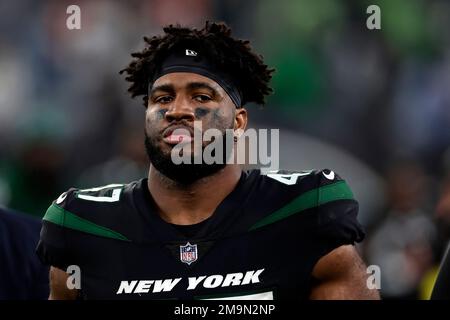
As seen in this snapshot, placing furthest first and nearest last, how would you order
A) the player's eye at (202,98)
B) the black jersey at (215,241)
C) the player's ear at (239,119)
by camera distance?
1. the player's ear at (239,119)
2. the player's eye at (202,98)
3. the black jersey at (215,241)

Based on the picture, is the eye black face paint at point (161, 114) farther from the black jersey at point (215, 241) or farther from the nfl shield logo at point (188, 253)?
the nfl shield logo at point (188, 253)

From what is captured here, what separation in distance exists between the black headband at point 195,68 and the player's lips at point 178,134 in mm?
219

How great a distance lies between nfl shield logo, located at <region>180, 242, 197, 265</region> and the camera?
10.2 ft

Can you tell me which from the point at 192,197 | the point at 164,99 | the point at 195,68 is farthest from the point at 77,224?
the point at 195,68

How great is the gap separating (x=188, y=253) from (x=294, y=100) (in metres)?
Result: 3.83

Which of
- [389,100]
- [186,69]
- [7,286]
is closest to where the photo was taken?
[186,69]

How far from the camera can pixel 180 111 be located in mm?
3141

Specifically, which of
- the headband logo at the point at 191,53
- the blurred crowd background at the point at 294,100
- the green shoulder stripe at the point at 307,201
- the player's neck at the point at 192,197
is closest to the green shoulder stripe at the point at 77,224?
the player's neck at the point at 192,197

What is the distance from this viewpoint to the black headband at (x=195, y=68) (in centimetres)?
324

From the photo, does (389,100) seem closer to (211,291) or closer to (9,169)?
(9,169)
